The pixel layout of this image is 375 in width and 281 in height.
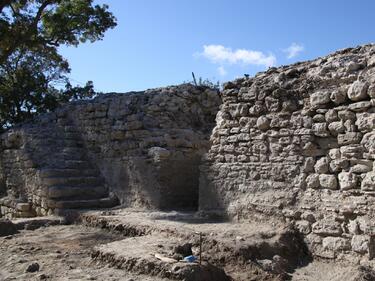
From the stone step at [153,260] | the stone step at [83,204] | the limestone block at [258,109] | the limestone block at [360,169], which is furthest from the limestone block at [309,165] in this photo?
the stone step at [83,204]

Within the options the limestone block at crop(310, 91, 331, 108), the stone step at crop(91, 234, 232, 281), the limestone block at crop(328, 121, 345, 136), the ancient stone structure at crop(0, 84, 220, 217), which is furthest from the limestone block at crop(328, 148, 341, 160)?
the ancient stone structure at crop(0, 84, 220, 217)

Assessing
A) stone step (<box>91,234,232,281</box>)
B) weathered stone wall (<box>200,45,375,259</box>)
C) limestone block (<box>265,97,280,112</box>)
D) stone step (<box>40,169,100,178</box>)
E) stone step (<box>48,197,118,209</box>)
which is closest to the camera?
stone step (<box>91,234,232,281</box>)

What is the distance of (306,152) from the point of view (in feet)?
17.5

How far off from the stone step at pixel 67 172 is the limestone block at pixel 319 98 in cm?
511

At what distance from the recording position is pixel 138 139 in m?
8.27

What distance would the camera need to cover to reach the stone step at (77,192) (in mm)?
8320

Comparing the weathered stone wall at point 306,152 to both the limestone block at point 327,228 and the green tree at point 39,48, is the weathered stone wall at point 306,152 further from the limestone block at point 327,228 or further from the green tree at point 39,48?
the green tree at point 39,48

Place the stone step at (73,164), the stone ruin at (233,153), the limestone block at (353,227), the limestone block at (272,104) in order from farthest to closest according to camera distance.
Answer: the stone step at (73,164) < the limestone block at (272,104) < the stone ruin at (233,153) < the limestone block at (353,227)

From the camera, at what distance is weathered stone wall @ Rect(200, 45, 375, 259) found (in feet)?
15.6

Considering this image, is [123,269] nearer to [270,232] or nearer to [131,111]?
[270,232]

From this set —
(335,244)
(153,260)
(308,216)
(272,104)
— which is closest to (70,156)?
(272,104)

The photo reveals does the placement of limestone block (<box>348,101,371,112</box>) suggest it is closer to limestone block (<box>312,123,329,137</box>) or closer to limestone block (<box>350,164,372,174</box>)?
limestone block (<box>312,123,329,137</box>)

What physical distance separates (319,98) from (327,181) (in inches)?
38.2

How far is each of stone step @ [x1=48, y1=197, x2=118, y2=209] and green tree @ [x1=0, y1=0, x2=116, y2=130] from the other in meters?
5.62
